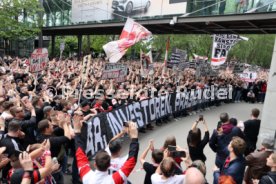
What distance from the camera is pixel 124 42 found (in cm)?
1168

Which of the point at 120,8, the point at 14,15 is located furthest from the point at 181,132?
the point at 14,15

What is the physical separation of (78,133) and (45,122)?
3.55 ft

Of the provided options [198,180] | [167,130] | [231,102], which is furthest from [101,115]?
[231,102]

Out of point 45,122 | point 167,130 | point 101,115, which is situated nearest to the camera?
point 45,122

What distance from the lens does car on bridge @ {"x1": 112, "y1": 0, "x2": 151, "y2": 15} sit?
2358 cm

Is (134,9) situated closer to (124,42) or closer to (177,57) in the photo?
(177,57)

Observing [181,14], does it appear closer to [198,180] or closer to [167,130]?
[167,130]

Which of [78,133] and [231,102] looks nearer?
[78,133]

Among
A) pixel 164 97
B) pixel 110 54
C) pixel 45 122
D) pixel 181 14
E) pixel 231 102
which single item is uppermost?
pixel 181 14

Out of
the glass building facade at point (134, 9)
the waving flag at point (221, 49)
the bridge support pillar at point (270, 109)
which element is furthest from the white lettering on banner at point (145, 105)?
the waving flag at point (221, 49)

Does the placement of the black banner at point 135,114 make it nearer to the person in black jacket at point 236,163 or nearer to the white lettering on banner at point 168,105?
the white lettering on banner at point 168,105

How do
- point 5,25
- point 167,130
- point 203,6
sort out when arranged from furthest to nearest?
point 5,25, point 203,6, point 167,130

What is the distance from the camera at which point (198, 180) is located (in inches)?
121

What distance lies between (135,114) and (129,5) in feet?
53.3
